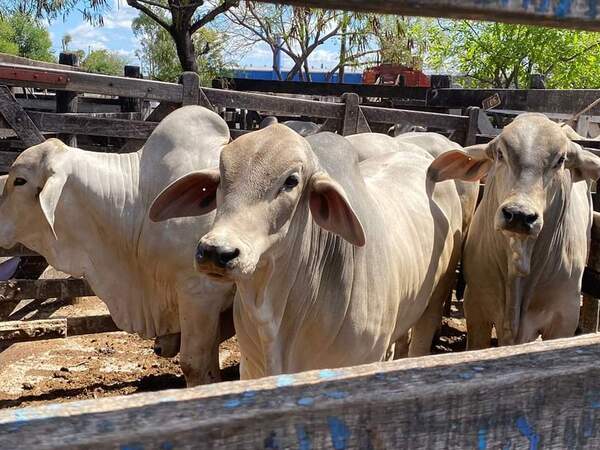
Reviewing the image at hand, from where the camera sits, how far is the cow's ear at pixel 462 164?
379cm

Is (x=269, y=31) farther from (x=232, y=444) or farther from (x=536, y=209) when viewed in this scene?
(x=232, y=444)

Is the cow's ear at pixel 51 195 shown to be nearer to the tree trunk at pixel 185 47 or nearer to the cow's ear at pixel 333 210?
the cow's ear at pixel 333 210

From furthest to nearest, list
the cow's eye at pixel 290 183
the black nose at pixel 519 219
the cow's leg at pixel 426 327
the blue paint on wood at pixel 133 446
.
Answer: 1. the cow's leg at pixel 426 327
2. the black nose at pixel 519 219
3. the cow's eye at pixel 290 183
4. the blue paint on wood at pixel 133 446

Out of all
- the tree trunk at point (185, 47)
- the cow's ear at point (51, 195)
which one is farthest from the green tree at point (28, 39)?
the cow's ear at point (51, 195)

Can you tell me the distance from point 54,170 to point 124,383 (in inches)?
67.4

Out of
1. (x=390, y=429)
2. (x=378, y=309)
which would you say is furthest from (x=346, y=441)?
(x=378, y=309)

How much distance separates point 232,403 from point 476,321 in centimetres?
315

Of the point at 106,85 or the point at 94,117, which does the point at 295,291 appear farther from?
the point at 94,117

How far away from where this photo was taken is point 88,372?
15.7ft

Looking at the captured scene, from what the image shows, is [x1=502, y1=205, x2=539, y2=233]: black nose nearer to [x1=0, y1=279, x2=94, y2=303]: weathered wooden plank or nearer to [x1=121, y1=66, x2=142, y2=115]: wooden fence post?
[x1=0, y1=279, x2=94, y2=303]: weathered wooden plank

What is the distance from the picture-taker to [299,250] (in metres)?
2.79

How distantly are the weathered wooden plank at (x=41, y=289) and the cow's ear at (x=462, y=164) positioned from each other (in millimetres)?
2376

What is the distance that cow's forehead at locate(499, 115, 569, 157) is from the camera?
3379 mm

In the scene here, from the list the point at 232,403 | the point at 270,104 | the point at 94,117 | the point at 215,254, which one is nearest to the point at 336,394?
the point at 232,403
